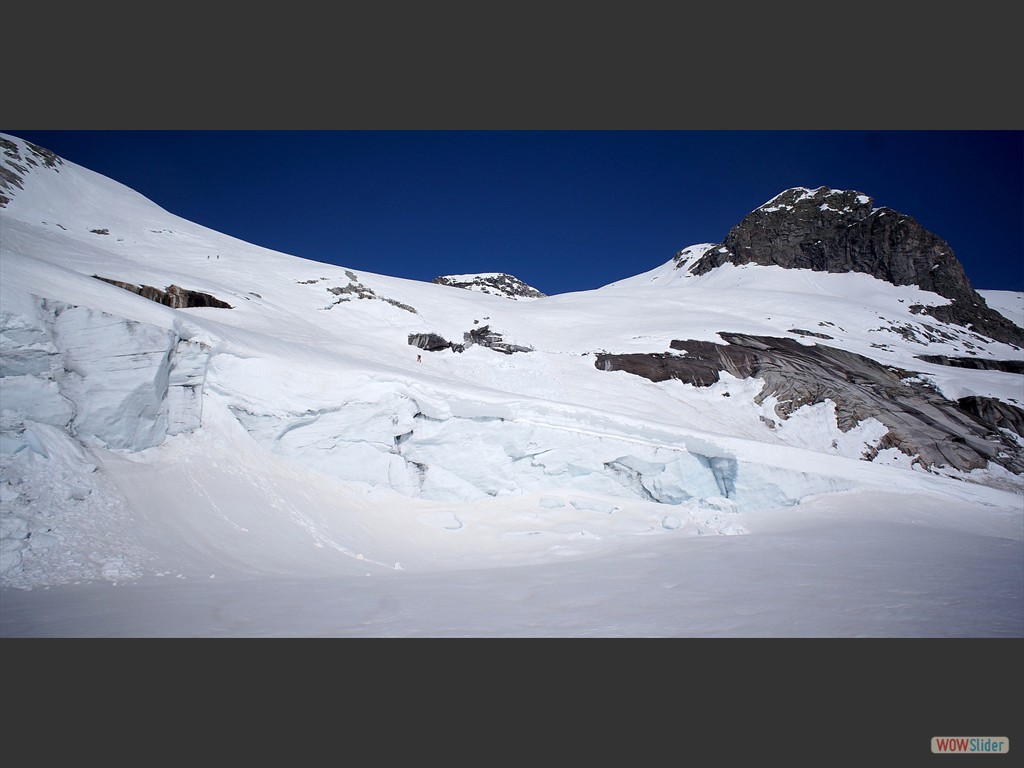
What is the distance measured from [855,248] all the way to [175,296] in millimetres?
64020

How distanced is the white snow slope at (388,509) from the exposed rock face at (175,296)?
665mm

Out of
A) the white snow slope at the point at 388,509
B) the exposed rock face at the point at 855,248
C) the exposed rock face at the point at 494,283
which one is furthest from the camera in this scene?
the exposed rock face at the point at 494,283

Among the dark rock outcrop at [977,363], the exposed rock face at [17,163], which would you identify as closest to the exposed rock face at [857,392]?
the dark rock outcrop at [977,363]

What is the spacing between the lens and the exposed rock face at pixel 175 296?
1773 cm

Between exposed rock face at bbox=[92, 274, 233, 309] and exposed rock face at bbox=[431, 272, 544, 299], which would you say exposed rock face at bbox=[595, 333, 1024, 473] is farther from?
exposed rock face at bbox=[431, 272, 544, 299]

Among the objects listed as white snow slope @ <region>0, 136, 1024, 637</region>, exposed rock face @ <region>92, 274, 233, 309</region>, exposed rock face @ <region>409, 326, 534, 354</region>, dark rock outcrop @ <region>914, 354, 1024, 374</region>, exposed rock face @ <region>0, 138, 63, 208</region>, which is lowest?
white snow slope @ <region>0, 136, 1024, 637</region>

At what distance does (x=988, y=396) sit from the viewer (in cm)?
2388

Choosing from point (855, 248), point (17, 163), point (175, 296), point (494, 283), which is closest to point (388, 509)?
point (175, 296)

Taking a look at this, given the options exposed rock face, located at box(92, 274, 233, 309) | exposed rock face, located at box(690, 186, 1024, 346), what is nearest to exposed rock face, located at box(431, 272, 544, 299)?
exposed rock face, located at box(690, 186, 1024, 346)

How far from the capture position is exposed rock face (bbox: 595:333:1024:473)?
20750 millimetres

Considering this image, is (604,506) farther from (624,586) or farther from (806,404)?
(806,404)

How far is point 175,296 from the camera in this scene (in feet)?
61.5

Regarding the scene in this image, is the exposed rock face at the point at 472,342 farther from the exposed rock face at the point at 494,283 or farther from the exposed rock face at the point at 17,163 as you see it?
the exposed rock face at the point at 494,283

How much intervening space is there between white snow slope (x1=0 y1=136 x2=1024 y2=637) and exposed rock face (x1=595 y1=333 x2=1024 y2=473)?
4.09 feet
